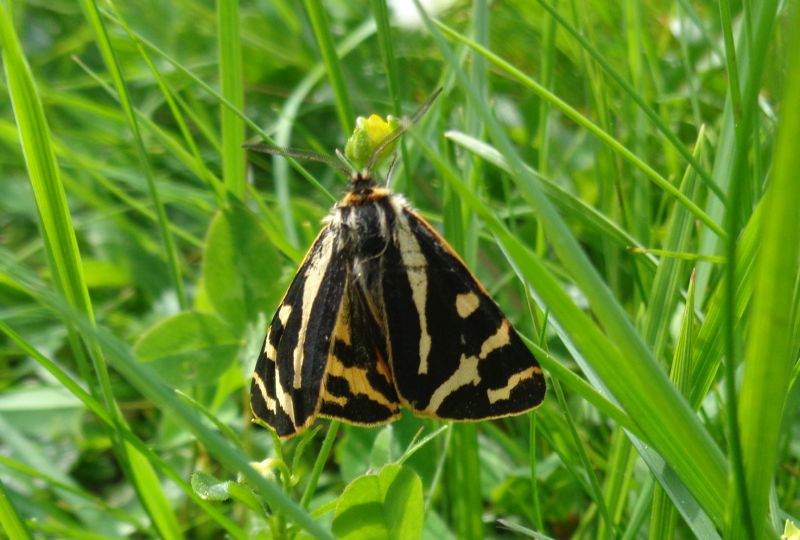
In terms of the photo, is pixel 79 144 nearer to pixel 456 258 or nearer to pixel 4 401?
pixel 4 401

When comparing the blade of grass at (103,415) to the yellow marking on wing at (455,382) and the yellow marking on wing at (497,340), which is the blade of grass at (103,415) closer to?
the yellow marking on wing at (455,382)

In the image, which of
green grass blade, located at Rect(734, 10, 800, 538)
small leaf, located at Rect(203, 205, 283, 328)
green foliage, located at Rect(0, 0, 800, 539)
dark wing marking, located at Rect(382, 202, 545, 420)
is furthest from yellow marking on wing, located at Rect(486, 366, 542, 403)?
small leaf, located at Rect(203, 205, 283, 328)

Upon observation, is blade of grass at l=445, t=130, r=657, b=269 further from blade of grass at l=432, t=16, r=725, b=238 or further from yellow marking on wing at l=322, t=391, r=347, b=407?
yellow marking on wing at l=322, t=391, r=347, b=407

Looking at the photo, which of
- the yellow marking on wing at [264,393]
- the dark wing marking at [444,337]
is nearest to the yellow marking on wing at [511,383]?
the dark wing marking at [444,337]

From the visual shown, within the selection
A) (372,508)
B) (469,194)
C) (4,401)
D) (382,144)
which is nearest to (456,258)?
(382,144)

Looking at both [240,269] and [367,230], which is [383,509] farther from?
[240,269]

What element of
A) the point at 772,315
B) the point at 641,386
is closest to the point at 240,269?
the point at 641,386
